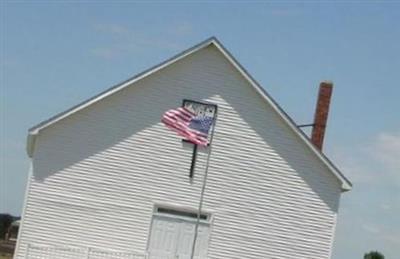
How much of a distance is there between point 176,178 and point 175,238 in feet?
6.10

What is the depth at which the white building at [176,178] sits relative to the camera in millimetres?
27016

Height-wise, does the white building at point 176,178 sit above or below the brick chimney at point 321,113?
below

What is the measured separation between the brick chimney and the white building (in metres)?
3.13

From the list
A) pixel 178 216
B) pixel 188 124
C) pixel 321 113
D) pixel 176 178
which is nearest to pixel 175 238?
pixel 178 216

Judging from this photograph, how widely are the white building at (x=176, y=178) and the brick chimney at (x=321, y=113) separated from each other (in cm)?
313

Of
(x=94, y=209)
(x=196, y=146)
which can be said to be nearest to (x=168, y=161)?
(x=196, y=146)

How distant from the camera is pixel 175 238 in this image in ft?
90.9

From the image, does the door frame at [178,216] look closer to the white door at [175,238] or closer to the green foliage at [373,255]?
the white door at [175,238]

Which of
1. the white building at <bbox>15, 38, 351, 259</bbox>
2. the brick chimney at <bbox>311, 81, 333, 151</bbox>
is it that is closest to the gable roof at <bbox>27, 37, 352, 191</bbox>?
the white building at <bbox>15, 38, 351, 259</bbox>

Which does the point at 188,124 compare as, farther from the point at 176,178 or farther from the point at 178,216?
the point at 178,216

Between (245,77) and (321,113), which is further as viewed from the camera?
(321,113)

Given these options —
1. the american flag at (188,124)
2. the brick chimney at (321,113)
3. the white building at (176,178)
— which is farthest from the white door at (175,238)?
the brick chimney at (321,113)

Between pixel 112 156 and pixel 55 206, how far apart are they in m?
2.26

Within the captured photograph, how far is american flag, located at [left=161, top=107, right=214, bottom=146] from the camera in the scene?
26531 mm
